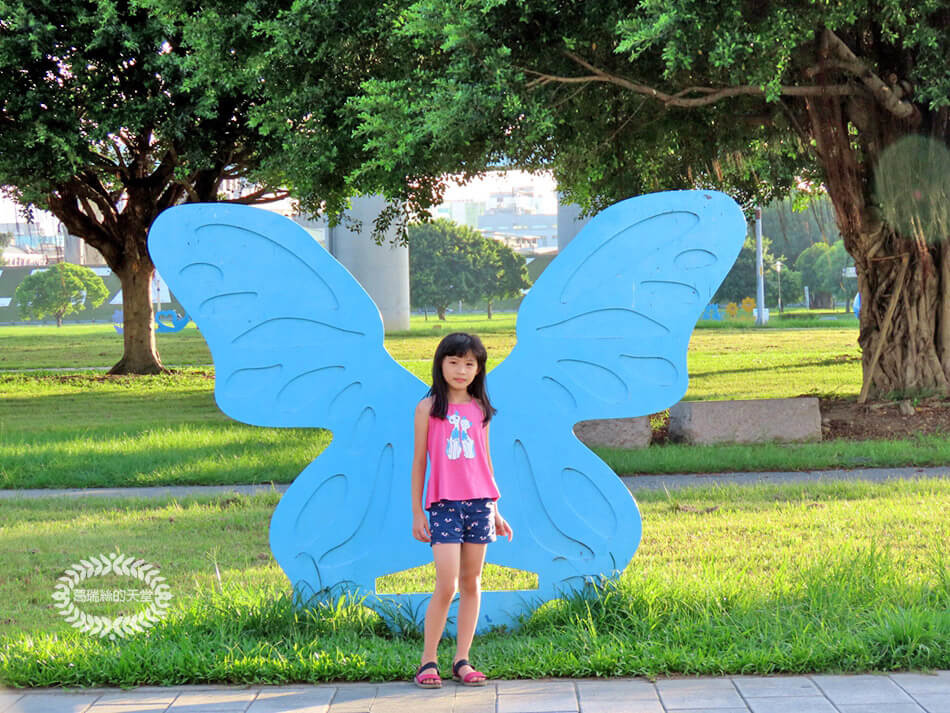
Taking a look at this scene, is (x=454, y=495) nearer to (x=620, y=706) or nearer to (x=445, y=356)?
(x=445, y=356)

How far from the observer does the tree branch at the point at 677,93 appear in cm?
1061

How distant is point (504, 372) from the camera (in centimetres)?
493

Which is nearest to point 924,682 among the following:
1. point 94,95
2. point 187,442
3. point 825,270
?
point 187,442

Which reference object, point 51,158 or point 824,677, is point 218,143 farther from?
point 824,677

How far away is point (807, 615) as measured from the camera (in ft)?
15.5

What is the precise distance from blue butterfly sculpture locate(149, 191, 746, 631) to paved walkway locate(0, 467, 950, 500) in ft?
13.1

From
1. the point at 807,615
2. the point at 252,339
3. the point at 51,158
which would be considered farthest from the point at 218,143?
the point at 807,615

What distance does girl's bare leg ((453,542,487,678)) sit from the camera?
432cm

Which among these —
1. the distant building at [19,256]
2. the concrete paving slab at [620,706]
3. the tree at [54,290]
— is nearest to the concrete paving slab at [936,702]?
the concrete paving slab at [620,706]

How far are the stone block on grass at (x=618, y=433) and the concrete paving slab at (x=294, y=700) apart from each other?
22.9 feet

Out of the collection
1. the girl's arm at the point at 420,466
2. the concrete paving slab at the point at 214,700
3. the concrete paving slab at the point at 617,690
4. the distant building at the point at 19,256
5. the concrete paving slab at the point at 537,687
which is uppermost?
the distant building at the point at 19,256

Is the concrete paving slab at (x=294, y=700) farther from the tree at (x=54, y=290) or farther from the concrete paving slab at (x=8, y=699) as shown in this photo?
the tree at (x=54, y=290)

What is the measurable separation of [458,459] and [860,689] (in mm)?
1795

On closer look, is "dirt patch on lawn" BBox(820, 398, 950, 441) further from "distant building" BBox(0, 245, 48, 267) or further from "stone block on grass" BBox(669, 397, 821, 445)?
"distant building" BBox(0, 245, 48, 267)
